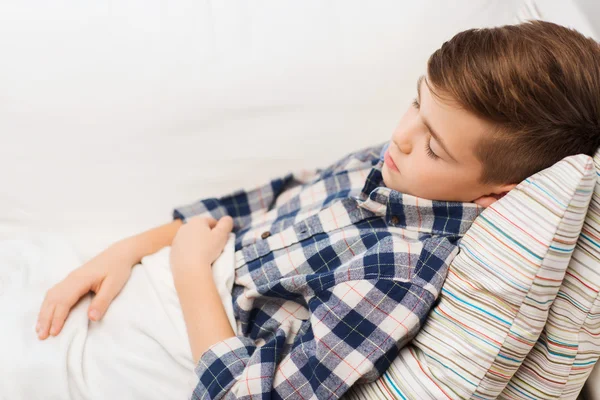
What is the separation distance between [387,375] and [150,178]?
0.72m

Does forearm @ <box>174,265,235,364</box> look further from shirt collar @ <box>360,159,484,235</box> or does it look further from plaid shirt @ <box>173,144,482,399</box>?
shirt collar @ <box>360,159,484,235</box>

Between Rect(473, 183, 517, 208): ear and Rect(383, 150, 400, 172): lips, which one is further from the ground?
Rect(383, 150, 400, 172): lips

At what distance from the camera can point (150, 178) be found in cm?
130

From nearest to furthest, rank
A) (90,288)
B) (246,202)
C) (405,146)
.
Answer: (405,146) < (90,288) < (246,202)

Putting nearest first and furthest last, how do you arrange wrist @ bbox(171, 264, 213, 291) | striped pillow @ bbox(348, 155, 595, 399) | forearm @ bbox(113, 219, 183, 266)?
striped pillow @ bbox(348, 155, 595, 399) → wrist @ bbox(171, 264, 213, 291) → forearm @ bbox(113, 219, 183, 266)

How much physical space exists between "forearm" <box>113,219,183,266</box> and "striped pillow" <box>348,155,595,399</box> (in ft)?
1.72

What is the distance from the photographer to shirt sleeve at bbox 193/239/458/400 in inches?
33.0

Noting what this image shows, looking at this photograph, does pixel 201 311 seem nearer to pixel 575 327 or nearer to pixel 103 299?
pixel 103 299

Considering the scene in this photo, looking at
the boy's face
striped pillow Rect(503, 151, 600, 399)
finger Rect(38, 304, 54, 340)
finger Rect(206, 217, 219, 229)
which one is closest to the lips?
the boy's face

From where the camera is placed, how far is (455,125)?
846mm

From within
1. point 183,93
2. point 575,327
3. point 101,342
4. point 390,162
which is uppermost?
point 183,93

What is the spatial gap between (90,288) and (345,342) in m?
0.48

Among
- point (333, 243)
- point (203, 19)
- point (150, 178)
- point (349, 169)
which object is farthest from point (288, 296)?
point (203, 19)

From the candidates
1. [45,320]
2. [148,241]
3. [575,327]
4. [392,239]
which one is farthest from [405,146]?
[45,320]
